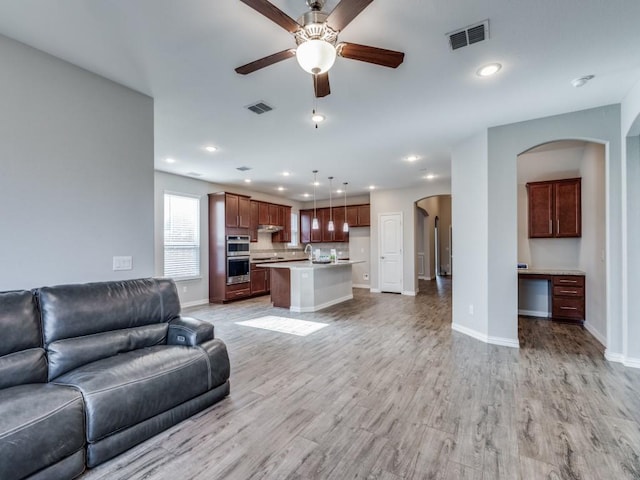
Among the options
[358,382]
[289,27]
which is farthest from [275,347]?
[289,27]

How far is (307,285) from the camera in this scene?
5.99 meters

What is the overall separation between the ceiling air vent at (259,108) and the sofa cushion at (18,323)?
2628 millimetres

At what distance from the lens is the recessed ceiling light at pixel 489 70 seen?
264cm

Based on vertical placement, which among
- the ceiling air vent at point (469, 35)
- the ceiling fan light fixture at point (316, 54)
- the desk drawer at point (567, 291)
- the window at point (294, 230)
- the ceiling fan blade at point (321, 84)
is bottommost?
the desk drawer at point (567, 291)

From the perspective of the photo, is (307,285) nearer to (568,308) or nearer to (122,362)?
(122,362)

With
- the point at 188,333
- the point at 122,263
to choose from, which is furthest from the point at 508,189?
the point at 122,263

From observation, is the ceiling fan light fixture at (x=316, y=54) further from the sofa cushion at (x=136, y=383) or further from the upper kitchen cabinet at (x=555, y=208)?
the upper kitchen cabinet at (x=555, y=208)

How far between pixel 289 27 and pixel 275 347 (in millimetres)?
3442

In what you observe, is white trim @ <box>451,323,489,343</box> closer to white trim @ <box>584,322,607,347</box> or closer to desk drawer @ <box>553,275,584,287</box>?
white trim @ <box>584,322,607,347</box>

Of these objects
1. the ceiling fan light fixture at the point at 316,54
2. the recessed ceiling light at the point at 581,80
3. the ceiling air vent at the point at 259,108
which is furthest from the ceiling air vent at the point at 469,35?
the ceiling air vent at the point at 259,108

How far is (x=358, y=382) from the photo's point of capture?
9.57 feet

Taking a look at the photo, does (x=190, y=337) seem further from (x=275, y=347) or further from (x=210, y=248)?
(x=210, y=248)

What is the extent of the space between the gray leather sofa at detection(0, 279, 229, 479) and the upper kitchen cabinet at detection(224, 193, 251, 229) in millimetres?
4403

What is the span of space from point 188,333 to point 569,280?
18.4 ft
